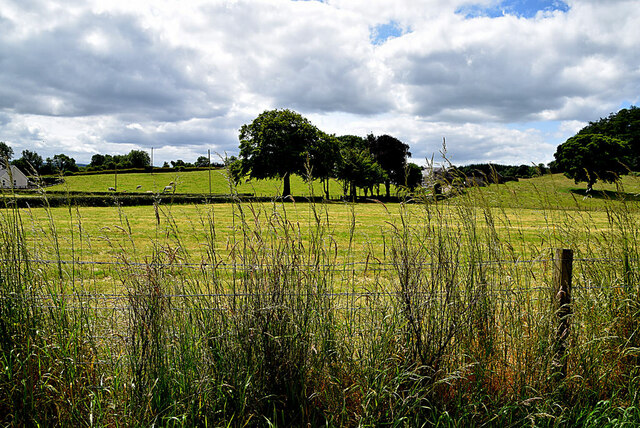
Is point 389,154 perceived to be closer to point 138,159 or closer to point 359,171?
point 359,171

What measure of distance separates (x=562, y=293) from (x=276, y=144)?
124 feet

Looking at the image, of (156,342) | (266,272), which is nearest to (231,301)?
(266,272)

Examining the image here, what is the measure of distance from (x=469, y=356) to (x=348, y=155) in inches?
1655

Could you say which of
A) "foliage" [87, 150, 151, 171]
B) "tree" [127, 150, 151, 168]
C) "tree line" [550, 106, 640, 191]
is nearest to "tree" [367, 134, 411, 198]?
"tree line" [550, 106, 640, 191]

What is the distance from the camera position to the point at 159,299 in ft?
9.55

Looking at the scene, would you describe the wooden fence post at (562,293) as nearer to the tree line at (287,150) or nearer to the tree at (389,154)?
the tree line at (287,150)

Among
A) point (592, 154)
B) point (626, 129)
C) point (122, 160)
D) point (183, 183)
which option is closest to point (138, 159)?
point (122, 160)

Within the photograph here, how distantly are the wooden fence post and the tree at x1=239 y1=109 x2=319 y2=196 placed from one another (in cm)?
3517

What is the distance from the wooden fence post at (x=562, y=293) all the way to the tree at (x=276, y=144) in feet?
115

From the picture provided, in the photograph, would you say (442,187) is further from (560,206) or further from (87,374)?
(87,374)

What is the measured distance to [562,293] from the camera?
3803mm

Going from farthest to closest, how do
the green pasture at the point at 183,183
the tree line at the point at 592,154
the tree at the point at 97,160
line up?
the tree at the point at 97,160
the green pasture at the point at 183,183
the tree line at the point at 592,154

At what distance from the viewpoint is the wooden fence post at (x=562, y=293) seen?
11.7 ft

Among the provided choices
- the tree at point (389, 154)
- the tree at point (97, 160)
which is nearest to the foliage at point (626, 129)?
the tree at point (389, 154)
